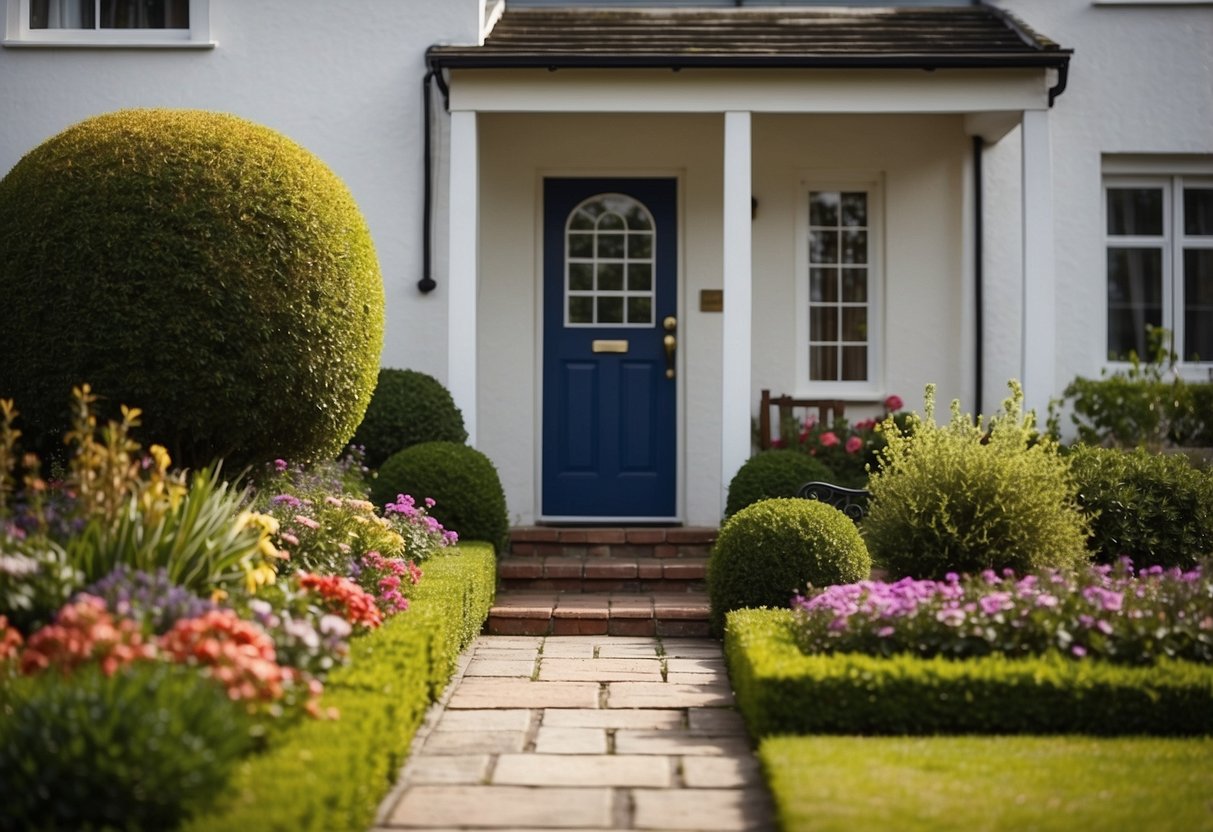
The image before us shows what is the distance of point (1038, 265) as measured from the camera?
9.23m

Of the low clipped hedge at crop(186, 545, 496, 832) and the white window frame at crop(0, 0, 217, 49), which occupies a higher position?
the white window frame at crop(0, 0, 217, 49)

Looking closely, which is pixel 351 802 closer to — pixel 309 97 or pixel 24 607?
pixel 24 607

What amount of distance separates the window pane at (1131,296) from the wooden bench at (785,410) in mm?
2274

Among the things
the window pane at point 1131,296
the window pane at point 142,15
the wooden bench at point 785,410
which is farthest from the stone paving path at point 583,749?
the window pane at point 142,15

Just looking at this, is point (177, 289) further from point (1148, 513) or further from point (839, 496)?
point (1148, 513)

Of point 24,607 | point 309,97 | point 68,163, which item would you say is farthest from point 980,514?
point 309,97

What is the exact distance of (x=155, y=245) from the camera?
6418mm

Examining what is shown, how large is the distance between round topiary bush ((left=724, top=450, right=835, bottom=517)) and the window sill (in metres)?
5.15

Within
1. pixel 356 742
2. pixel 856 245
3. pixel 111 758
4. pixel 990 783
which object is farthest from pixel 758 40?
pixel 111 758

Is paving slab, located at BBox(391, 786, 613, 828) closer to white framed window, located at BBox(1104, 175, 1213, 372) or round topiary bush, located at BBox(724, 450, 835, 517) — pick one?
round topiary bush, located at BBox(724, 450, 835, 517)

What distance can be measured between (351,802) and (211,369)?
3179 millimetres

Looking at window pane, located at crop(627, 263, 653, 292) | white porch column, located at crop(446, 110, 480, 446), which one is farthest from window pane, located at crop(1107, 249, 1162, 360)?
white porch column, located at crop(446, 110, 480, 446)

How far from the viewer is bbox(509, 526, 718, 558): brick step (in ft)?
30.1

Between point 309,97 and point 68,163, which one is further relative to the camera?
point 309,97
